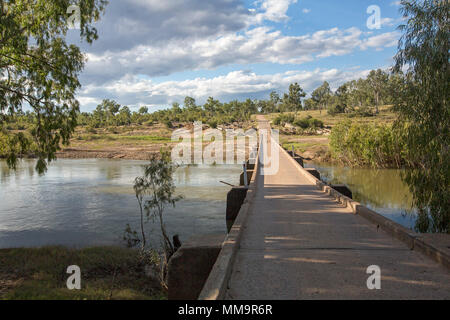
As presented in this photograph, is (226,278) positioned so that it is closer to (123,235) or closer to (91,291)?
(91,291)

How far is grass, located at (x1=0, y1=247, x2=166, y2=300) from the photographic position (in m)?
7.86

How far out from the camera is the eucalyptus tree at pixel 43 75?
991 cm

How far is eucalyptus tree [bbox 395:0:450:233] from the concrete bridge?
2.87 meters

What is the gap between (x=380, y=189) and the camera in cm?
2220

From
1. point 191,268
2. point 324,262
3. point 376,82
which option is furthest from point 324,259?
point 376,82

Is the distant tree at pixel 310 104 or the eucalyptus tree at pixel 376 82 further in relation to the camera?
the distant tree at pixel 310 104

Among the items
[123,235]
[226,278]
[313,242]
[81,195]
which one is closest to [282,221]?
[313,242]

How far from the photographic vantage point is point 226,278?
448 cm

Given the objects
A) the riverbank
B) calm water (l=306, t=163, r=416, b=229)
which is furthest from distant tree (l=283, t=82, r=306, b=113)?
calm water (l=306, t=163, r=416, b=229)

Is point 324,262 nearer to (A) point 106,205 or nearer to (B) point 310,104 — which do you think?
(A) point 106,205

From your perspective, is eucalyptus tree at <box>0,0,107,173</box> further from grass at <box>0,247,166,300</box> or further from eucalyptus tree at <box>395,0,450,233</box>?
eucalyptus tree at <box>395,0,450,233</box>

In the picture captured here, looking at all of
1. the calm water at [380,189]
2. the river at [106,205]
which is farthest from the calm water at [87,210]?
the calm water at [380,189]

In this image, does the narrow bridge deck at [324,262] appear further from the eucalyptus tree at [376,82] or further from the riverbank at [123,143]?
the eucalyptus tree at [376,82]

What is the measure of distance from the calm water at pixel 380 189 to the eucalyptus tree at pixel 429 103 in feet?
4.91
